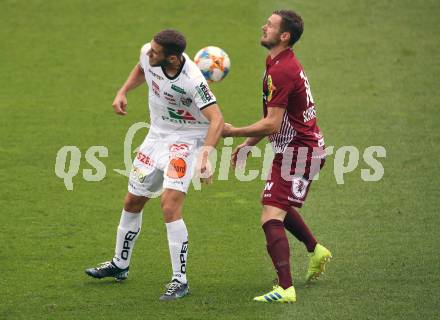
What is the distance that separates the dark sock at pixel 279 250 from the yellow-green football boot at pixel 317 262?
47 cm

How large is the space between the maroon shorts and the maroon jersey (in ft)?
0.24

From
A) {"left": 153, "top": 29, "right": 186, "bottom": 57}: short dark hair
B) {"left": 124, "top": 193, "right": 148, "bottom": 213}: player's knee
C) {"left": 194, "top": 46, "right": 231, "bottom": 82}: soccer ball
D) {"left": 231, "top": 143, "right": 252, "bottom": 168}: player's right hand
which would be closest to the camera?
{"left": 153, "top": 29, "right": 186, "bottom": 57}: short dark hair

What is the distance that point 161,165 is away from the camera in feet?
29.7

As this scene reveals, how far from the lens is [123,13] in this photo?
19344mm

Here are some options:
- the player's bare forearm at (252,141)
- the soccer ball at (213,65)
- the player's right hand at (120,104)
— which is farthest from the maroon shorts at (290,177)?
the soccer ball at (213,65)

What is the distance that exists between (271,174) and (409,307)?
1.66 metres

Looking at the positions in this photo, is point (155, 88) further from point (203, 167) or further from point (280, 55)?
point (280, 55)

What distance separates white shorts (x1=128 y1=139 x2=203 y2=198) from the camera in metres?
8.94

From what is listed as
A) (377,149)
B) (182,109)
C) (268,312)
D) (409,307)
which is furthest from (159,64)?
(377,149)

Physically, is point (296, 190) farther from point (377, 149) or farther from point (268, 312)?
point (377, 149)

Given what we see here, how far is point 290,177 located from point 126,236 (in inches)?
62.6

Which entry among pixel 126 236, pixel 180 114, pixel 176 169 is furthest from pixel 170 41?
pixel 126 236

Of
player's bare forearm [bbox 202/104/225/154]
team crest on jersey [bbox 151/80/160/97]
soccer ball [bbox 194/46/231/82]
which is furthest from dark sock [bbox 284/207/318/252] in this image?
soccer ball [bbox 194/46/231/82]

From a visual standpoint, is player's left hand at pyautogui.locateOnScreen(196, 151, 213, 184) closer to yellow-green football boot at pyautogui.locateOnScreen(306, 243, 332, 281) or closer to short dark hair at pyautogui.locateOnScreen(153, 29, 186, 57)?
short dark hair at pyautogui.locateOnScreen(153, 29, 186, 57)
